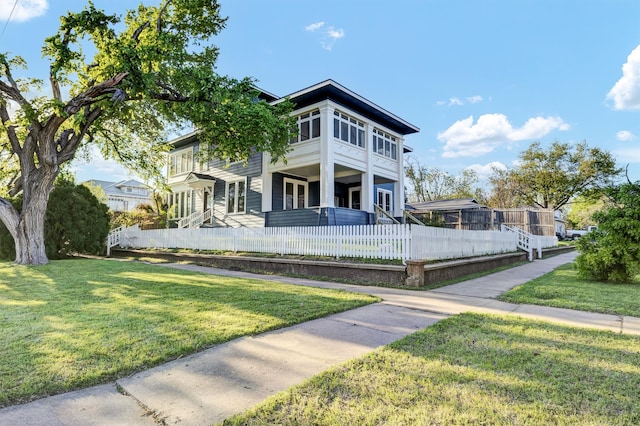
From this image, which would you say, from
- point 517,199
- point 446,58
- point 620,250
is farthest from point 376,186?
point 517,199

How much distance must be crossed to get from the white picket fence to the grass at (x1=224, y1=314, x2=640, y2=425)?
4810 mm

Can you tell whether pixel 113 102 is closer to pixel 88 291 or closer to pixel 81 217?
pixel 88 291

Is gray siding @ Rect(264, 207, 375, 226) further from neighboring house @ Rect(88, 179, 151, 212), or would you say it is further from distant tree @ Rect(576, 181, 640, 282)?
neighboring house @ Rect(88, 179, 151, 212)

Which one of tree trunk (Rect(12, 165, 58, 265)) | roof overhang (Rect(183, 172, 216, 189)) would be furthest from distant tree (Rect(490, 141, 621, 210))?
tree trunk (Rect(12, 165, 58, 265))

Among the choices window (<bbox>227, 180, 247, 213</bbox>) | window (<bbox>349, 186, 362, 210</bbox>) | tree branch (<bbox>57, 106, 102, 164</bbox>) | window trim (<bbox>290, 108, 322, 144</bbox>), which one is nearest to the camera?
tree branch (<bbox>57, 106, 102, 164</bbox>)

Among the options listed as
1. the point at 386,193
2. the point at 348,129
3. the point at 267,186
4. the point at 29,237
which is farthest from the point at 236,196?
the point at 386,193

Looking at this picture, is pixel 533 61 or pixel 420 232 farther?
pixel 533 61

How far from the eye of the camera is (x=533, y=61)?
55.7 feet

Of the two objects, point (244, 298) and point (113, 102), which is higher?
point (113, 102)

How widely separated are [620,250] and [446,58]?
1314cm

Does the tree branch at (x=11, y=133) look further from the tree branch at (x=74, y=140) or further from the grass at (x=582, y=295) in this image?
the grass at (x=582, y=295)

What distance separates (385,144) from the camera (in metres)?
17.2

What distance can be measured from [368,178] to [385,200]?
16.0 ft

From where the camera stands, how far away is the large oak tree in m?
9.88
